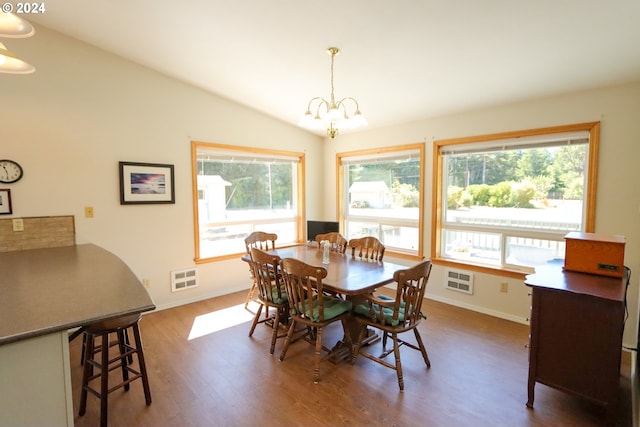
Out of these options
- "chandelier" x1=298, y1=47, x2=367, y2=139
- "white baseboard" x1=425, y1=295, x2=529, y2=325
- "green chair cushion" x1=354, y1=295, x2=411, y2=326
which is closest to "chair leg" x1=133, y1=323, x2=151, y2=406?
"green chair cushion" x1=354, y1=295, x2=411, y2=326

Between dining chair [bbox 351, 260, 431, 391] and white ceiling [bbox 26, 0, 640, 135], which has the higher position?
white ceiling [bbox 26, 0, 640, 135]

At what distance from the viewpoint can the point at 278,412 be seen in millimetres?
2039

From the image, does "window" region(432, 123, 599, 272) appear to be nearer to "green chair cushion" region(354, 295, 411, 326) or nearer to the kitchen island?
"green chair cushion" region(354, 295, 411, 326)

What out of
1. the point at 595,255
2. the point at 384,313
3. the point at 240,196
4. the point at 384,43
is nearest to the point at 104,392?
the point at 384,313

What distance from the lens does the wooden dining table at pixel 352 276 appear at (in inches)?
92.5

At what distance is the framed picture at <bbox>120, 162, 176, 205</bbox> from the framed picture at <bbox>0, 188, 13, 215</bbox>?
0.88 meters

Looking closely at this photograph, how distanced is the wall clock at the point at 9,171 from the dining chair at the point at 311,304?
262 cm

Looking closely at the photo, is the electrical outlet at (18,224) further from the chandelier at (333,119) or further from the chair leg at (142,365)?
the chandelier at (333,119)

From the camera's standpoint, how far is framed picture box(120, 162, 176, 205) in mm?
3467

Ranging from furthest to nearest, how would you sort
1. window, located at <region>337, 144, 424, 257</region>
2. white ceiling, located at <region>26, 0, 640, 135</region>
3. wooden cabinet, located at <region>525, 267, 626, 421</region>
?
1. window, located at <region>337, 144, 424, 257</region>
2. white ceiling, located at <region>26, 0, 640, 135</region>
3. wooden cabinet, located at <region>525, 267, 626, 421</region>

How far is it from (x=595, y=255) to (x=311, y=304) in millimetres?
1992

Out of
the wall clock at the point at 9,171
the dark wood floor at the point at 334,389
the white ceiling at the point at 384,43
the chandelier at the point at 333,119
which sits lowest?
the dark wood floor at the point at 334,389

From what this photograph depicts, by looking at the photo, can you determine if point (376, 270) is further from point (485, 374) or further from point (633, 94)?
point (633, 94)

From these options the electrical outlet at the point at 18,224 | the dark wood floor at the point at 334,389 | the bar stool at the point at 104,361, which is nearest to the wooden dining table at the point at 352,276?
the dark wood floor at the point at 334,389
